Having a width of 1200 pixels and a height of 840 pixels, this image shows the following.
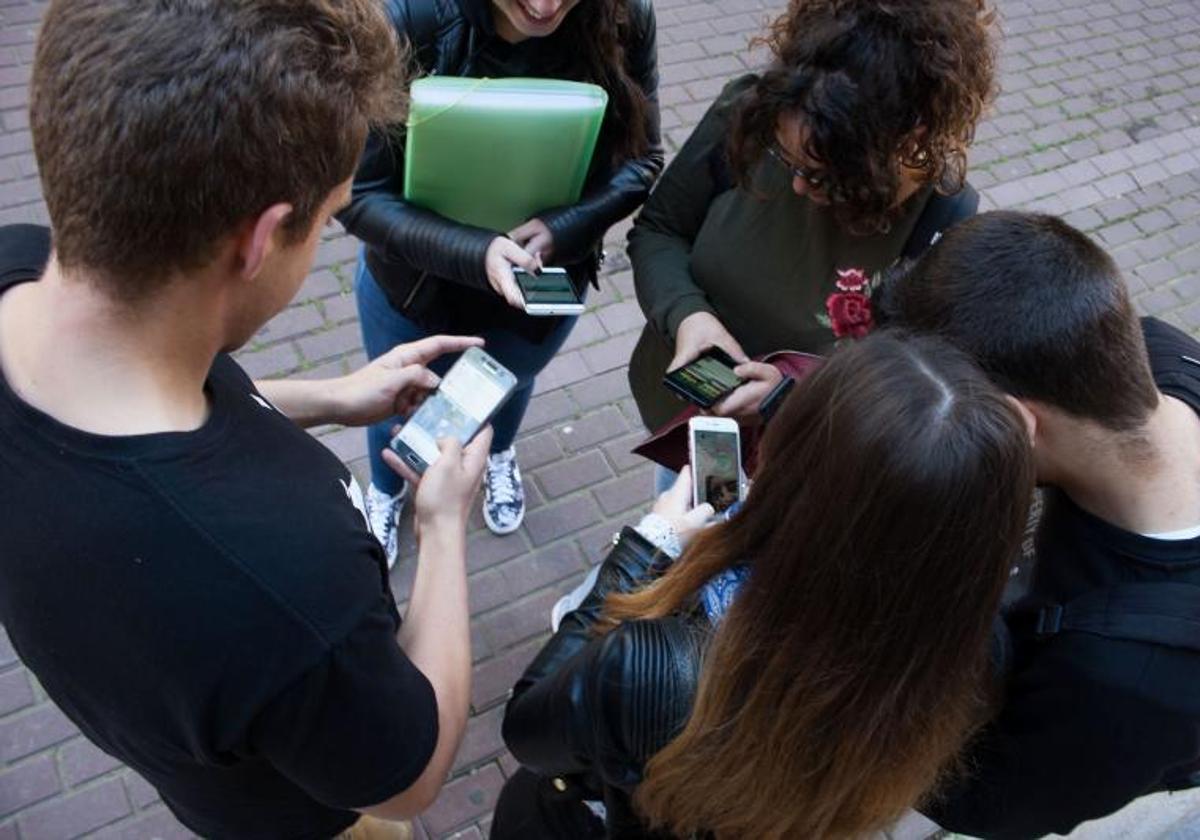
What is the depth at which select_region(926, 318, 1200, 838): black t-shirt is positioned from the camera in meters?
1.21

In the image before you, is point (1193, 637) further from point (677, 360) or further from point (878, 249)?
point (677, 360)

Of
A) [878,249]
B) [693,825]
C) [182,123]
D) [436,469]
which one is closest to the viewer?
[182,123]

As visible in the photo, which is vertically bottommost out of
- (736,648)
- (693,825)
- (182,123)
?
(693,825)

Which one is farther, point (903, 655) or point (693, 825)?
point (693, 825)

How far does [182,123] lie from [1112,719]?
1375mm

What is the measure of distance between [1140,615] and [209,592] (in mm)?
1186

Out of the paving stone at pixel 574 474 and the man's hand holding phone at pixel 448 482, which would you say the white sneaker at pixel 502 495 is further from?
the man's hand holding phone at pixel 448 482

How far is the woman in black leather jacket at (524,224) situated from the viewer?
6.42 ft

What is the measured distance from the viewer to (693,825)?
4.39ft

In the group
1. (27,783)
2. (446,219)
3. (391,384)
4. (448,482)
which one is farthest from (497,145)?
(27,783)

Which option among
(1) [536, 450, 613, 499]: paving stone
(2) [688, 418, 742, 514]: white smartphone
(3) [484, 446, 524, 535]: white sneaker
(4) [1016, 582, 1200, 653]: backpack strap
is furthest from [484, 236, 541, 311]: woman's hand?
(1) [536, 450, 613, 499]: paving stone

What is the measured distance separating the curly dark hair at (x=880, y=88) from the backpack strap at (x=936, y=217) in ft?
0.28

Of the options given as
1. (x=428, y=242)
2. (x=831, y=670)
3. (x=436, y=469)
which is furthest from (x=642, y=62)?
(x=831, y=670)

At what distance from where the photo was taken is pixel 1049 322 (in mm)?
1328
